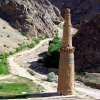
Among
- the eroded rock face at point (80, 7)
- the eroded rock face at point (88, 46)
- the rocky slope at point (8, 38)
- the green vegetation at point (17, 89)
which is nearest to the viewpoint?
the green vegetation at point (17, 89)

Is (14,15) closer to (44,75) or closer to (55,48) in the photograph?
(55,48)

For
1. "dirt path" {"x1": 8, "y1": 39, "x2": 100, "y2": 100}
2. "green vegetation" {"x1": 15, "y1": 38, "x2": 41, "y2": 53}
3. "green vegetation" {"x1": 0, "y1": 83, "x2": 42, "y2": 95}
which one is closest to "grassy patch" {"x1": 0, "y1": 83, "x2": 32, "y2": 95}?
"green vegetation" {"x1": 0, "y1": 83, "x2": 42, "y2": 95}

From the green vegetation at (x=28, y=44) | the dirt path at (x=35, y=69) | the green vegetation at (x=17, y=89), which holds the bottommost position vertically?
the green vegetation at (x=17, y=89)

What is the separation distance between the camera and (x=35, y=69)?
8681 centimetres

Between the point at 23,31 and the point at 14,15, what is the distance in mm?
5043

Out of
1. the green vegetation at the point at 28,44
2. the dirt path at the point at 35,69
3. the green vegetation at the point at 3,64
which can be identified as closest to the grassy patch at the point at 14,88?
the dirt path at the point at 35,69

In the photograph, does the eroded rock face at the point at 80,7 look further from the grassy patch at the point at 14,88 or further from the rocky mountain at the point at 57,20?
the grassy patch at the point at 14,88

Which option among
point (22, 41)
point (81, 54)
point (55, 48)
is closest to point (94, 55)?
point (81, 54)

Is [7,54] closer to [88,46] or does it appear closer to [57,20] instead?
[88,46]

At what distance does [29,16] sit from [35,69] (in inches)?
1484

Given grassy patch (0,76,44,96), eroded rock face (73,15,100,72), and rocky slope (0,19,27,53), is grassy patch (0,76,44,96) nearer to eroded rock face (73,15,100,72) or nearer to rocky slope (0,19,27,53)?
eroded rock face (73,15,100,72)

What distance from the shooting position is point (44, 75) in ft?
263

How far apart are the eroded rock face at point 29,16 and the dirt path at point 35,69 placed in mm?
5490

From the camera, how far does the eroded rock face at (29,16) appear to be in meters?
118
